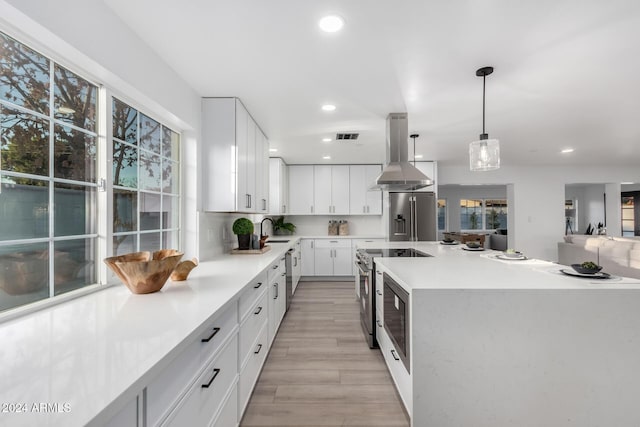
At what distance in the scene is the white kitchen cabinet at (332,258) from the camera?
564 centimetres

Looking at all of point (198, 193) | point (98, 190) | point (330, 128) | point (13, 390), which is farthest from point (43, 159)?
point (330, 128)

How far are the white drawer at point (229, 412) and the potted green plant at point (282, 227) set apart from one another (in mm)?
4398

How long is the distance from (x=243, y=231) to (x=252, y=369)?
1.60 m

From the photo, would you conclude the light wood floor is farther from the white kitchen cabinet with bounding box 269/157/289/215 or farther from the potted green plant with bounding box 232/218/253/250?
the white kitchen cabinet with bounding box 269/157/289/215

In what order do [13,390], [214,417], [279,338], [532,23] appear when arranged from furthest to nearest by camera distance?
[279,338] < [532,23] < [214,417] < [13,390]

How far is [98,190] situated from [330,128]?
8.35ft

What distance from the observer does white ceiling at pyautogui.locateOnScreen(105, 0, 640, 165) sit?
59.6 inches

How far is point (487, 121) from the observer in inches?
130

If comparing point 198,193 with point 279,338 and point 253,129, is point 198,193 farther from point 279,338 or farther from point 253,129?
point 279,338

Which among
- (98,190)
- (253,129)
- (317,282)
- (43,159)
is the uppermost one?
(253,129)

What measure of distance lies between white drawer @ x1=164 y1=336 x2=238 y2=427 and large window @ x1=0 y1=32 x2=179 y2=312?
2.69ft

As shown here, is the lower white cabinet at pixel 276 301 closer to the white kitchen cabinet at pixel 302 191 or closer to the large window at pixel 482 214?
the white kitchen cabinet at pixel 302 191

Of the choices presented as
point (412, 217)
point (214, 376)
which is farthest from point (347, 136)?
point (214, 376)

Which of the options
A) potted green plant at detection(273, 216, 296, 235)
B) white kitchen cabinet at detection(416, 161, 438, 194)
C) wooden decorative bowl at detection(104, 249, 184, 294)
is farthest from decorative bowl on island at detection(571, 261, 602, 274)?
potted green plant at detection(273, 216, 296, 235)
